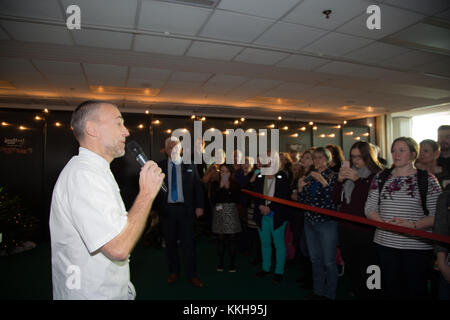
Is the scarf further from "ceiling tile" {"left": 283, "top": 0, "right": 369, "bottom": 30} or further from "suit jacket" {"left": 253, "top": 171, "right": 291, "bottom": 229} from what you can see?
"ceiling tile" {"left": 283, "top": 0, "right": 369, "bottom": 30}

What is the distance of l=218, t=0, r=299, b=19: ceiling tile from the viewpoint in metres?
3.00

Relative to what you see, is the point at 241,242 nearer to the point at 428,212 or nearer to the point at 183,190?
the point at 183,190

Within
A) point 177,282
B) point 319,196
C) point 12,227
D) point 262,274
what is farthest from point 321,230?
point 12,227

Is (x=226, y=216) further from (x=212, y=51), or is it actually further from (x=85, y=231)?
(x=85, y=231)

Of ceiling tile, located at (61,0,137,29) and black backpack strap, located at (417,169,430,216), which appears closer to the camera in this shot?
black backpack strap, located at (417,169,430,216)

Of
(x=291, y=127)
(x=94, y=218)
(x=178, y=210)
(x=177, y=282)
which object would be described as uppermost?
(x=291, y=127)

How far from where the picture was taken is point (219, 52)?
14.0 ft

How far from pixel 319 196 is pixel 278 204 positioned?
2.40ft

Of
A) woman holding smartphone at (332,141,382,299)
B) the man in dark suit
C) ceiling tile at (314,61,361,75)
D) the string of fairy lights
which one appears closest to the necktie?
the man in dark suit

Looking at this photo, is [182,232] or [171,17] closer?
[171,17]

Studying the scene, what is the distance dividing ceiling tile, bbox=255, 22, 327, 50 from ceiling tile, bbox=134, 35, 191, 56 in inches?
44.7

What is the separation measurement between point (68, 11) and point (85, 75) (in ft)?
7.60
